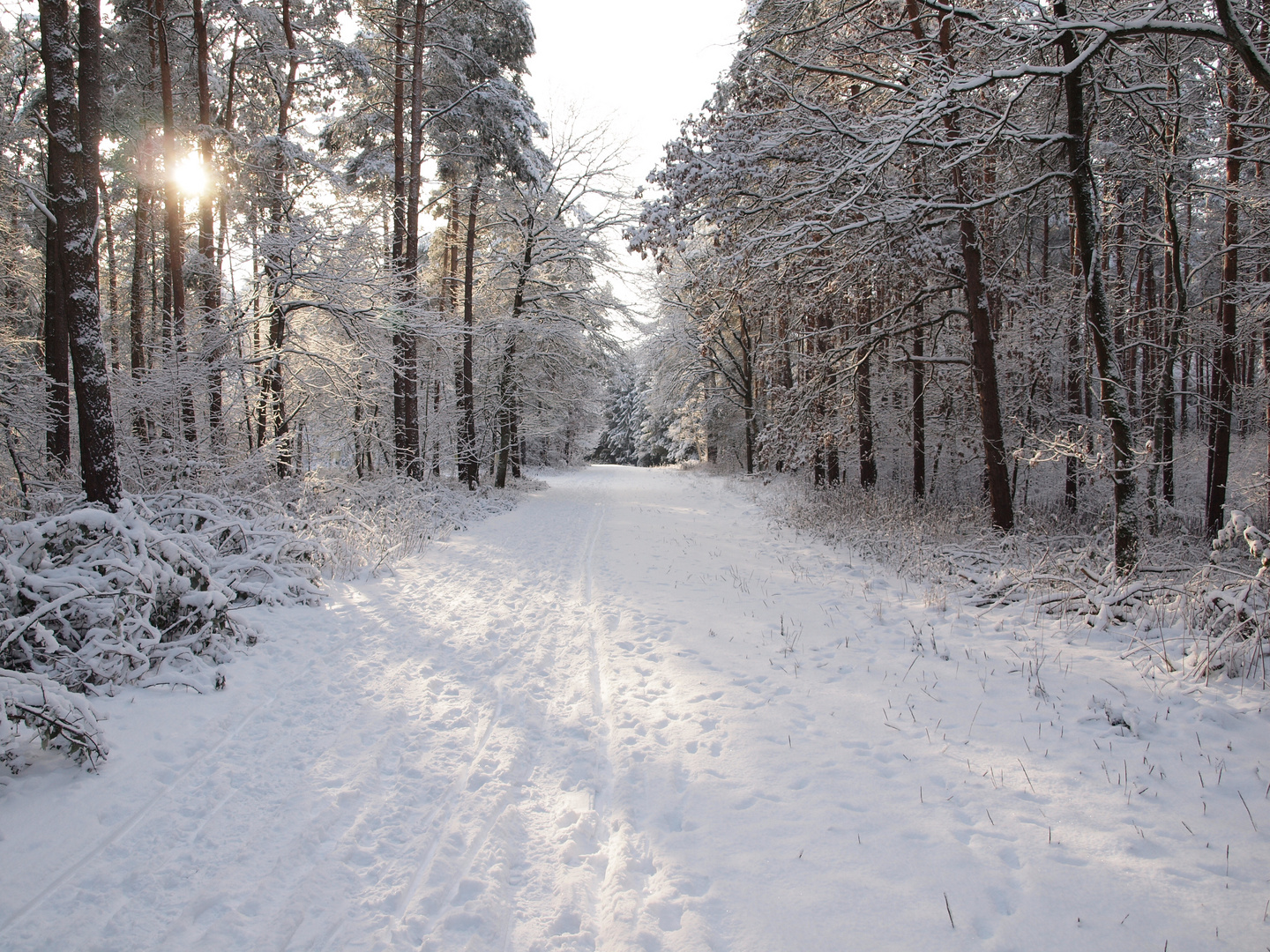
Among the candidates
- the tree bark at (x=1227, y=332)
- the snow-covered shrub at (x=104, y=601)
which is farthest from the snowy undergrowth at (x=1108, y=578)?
the snow-covered shrub at (x=104, y=601)

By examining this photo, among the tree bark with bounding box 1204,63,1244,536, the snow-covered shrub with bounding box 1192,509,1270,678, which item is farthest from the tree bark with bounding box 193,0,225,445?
the tree bark with bounding box 1204,63,1244,536

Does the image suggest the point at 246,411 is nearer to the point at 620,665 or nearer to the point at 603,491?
the point at 620,665

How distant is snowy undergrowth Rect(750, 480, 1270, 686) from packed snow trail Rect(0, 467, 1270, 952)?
0.34m

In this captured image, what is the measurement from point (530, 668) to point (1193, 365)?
3656 centimetres

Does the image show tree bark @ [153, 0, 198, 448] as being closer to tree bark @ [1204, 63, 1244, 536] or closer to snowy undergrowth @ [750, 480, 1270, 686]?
snowy undergrowth @ [750, 480, 1270, 686]

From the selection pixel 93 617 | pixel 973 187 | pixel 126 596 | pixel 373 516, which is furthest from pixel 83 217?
pixel 973 187

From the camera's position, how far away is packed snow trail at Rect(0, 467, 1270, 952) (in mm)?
2244

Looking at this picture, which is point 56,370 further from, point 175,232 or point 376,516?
point 376,516

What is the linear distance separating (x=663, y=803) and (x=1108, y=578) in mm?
5205

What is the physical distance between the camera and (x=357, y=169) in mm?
13461

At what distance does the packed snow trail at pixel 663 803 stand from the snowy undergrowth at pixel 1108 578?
0.34 metres

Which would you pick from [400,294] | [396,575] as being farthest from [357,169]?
[396,575]

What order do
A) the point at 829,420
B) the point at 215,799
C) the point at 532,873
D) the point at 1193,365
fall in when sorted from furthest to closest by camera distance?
1. the point at 1193,365
2. the point at 829,420
3. the point at 215,799
4. the point at 532,873

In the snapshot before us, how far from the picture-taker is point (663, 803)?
314cm
